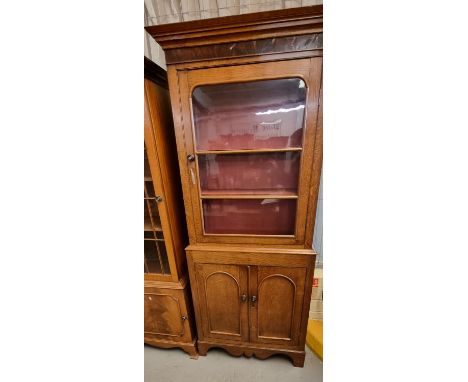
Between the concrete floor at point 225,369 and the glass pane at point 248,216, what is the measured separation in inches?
31.3

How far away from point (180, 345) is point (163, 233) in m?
0.74

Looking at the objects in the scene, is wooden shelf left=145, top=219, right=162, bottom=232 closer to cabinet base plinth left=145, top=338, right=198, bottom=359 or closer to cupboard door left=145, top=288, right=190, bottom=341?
cupboard door left=145, top=288, right=190, bottom=341

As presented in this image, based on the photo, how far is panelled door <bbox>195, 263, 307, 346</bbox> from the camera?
3.40ft

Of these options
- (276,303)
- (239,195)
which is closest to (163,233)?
(239,195)

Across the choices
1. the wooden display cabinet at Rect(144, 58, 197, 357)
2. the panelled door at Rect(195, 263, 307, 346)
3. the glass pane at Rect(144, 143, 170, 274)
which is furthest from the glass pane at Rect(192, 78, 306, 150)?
the panelled door at Rect(195, 263, 307, 346)

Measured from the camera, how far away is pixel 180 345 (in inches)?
48.9

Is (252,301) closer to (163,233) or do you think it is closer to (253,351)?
(253,351)

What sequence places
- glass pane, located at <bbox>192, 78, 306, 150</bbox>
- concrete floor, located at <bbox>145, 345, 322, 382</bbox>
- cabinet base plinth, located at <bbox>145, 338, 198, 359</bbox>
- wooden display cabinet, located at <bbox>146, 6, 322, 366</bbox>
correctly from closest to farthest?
wooden display cabinet, located at <bbox>146, 6, 322, 366</bbox>
glass pane, located at <bbox>192, 78, 306, 150</bbox>
concrete floor, located at <bbox>145, 345, 322, 382</bbox>
cabinet base plinth, located at <bbox>145, 338, 198, 359</bbox>

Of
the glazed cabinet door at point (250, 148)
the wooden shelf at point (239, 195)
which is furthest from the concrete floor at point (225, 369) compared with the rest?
the wooden shelf at point (239, 195)

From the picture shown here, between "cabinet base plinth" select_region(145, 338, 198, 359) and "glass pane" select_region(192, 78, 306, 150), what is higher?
"glass pane" select_region(192, 78, 306, 150)

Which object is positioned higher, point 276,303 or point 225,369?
point 276,303

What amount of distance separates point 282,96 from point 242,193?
19.2 inches
